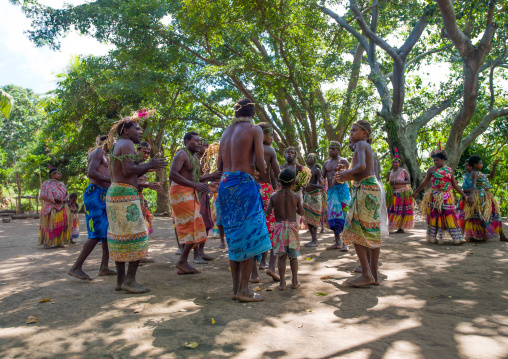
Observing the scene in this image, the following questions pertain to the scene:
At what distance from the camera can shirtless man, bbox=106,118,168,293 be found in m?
4.45

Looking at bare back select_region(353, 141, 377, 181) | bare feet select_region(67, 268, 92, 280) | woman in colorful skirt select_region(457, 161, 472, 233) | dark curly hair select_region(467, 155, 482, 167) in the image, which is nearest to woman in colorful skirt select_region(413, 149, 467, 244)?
woman in colorful skirt select_region(457, 161, 472, 233)

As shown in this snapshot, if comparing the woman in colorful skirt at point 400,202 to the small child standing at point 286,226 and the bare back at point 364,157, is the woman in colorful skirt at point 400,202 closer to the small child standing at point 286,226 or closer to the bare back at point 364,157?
the bare back at point 364,157

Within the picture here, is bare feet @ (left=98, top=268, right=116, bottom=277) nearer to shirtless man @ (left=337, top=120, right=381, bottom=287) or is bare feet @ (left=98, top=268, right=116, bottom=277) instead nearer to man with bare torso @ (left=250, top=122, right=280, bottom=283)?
man with bare torso @ (left=250, top=122, right=280, bottom=283)

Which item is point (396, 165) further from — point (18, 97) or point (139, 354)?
point (18, 97)

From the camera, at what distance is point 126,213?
446cm

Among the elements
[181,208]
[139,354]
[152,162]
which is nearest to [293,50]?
[181,208]

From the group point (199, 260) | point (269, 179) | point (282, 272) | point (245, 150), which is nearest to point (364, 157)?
point (269, 179)

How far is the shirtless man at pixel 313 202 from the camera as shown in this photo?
7.97 meters

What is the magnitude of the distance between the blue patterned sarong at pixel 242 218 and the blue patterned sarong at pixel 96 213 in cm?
199

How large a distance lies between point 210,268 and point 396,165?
20.9ft

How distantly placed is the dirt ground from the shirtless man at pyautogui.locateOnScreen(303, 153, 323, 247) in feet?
6.26

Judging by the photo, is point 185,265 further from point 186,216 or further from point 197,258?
point 197,258

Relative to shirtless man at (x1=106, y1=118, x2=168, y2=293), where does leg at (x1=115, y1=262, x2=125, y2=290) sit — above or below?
below

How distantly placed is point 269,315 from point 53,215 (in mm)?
6931
